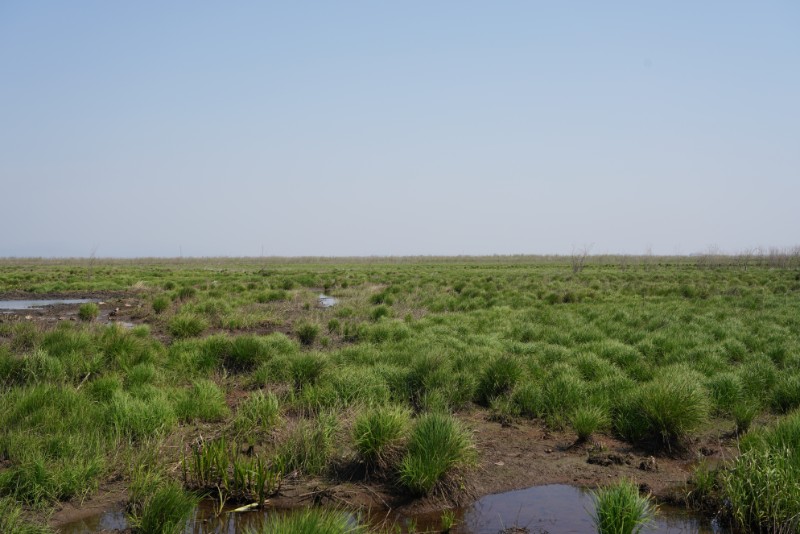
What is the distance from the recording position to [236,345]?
1099cm

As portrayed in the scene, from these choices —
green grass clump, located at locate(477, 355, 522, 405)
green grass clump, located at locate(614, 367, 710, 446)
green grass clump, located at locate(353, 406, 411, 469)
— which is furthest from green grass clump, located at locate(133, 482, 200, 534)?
green grass clump, located at locate(614, 367, 710, 446)

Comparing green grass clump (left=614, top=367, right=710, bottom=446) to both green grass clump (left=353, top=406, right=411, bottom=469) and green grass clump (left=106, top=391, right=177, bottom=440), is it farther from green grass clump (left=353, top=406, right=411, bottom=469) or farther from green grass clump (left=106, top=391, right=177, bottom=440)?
green grass clump (left=106, top=391, right=177, bottom=440)

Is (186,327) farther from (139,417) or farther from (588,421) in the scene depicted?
(588,421)

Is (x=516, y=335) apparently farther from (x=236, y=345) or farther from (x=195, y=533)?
(x=195, y=533)

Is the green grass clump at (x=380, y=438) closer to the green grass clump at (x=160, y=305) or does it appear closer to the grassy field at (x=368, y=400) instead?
the grassy field at (x=368, y=400)

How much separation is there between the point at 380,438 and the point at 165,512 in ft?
7.52

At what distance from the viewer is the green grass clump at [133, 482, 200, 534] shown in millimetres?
4871

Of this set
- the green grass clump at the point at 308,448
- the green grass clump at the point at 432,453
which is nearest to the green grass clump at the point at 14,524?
the green grass clump at the point at 308,448

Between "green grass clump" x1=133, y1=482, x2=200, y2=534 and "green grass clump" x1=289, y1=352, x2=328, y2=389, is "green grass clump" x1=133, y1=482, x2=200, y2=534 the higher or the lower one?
the lower one

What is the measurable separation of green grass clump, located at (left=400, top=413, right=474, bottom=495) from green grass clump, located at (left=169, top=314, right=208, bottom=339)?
9.11 m

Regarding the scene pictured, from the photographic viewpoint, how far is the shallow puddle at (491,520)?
5.29 meters

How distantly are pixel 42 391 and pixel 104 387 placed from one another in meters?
0.86

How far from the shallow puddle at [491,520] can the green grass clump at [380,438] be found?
776 mm

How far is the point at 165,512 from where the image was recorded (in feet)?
16.3
